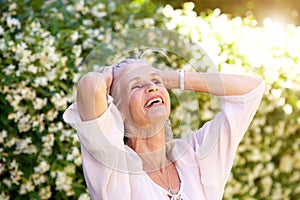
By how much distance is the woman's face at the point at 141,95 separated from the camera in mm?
2240

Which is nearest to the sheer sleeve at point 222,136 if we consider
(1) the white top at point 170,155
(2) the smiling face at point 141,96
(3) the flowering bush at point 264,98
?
(1) the white top at point 170,155

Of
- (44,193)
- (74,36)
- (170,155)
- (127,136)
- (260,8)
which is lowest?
(260,8)

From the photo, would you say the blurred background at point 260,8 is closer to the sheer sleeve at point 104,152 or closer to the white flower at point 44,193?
the white flower at point 44,193

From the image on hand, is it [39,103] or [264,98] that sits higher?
[39,103]

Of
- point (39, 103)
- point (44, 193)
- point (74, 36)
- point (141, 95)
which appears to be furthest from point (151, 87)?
point (74, 36)

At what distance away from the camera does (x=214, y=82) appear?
2.50 meters

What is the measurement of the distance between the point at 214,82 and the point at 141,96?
34cm

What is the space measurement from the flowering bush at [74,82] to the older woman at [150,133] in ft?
4.71

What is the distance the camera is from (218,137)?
2518 millimetres

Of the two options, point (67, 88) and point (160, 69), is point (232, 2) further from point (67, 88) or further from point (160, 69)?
point (160, 69)

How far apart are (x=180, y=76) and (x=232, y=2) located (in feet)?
17.4

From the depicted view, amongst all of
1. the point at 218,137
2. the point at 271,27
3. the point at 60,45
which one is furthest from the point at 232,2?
the point at 218,137

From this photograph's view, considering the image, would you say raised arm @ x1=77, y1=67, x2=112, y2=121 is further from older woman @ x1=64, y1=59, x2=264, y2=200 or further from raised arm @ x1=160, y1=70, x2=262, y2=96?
raised arm @ x1=160, y1=70, x2=262, y2=96

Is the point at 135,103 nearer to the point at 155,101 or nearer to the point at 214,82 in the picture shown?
the point at 155,101
